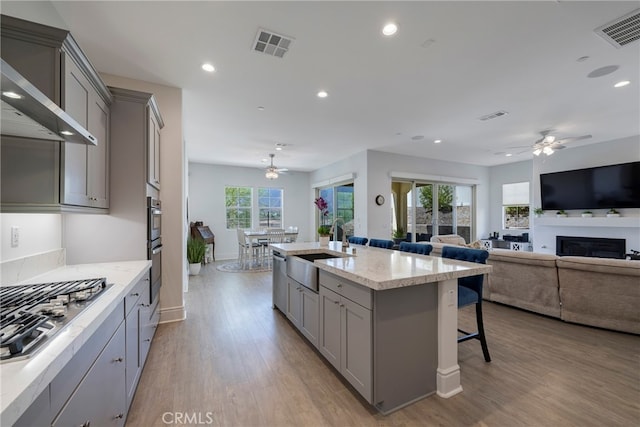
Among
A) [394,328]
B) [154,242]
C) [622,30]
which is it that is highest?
[622,30]

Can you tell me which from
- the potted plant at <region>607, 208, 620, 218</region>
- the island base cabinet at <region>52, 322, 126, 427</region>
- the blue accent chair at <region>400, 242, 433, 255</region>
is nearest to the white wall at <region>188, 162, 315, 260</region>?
the blue accent chair at <region>400, 242, 433, 255</region>

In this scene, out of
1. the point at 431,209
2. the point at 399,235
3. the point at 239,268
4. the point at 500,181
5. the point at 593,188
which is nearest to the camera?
the point at 593,188

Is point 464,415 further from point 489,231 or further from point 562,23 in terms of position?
point 489,231

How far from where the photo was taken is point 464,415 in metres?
1.75

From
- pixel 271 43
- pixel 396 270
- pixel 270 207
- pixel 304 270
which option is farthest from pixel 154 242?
pixel 270 207

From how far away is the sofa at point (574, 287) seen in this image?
110 inches

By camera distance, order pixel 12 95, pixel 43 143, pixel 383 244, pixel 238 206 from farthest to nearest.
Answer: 1. pixel 238 206
2. pixel 383 244
3. pixel 43 143
4. pixel 12 95

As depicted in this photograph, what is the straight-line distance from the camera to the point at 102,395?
1.23 meters

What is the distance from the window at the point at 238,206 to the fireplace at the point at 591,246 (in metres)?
8.41

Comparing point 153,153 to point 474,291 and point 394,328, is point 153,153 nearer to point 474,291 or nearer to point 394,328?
point 394,328

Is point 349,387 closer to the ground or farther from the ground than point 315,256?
closer to the ground

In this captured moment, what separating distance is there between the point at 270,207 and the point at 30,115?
7698 mm

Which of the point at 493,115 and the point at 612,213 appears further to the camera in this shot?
the point at 612,213

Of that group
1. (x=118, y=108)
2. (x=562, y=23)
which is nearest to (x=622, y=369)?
(x=562, y=23)
